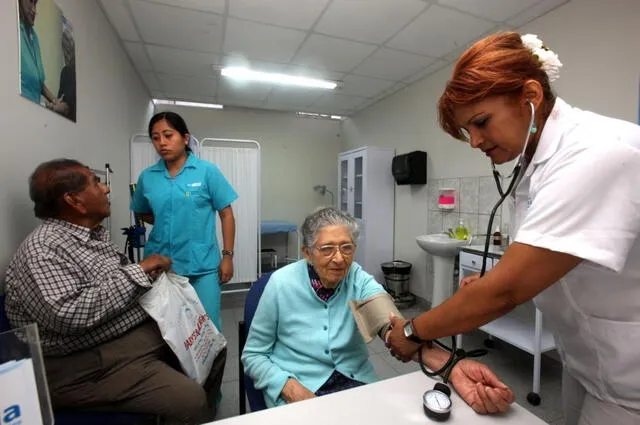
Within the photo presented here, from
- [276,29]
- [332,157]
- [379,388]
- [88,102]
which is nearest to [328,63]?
[276,29]

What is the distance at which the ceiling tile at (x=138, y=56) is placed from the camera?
2828 millimetres

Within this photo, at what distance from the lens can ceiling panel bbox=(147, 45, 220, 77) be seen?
2963mm

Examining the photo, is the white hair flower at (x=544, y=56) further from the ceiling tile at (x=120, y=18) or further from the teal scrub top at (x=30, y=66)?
the ceiling tile at (x=120, y=18)

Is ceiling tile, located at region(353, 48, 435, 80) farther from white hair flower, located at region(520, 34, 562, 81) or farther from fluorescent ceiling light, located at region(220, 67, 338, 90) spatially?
white hair flower, located at region(520, 34, 562, 81)

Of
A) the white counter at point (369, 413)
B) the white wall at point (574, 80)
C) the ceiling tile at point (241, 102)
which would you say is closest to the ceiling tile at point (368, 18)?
the white wall at point (574, 80)

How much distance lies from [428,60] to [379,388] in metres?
3.13

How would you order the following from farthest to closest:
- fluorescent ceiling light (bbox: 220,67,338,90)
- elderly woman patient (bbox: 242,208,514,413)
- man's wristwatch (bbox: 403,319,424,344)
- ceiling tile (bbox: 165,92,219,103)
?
ceiling tile (bbox: 165,92,219,103) < fluorescent ceiling light (bbox: 220,67,338,90) < elderly woman patient (bbox: 242,208,514,413) < man's wristwatch (bbox: 403,319,424,344)

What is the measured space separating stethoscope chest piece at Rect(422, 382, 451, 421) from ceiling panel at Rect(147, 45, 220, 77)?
3.22 meters

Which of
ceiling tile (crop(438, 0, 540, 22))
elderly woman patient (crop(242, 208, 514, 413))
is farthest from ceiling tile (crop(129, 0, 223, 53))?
elderly woman patient (crop(242, 208, 514, 413))

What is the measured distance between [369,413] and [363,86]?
3736 mm

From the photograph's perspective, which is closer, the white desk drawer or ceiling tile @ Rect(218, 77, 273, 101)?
the white desk drawer

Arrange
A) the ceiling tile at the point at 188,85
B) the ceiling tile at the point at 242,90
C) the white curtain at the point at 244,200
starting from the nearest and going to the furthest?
the white curtain at the point at 244,200, the ceiling tile at the point at 188,85, the ceiling tile at the point at 242,90

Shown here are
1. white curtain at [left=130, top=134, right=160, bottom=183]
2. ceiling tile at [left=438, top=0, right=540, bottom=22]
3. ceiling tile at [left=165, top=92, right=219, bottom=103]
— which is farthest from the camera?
ceiling tile at [left=165, top=92, right=219, bottom=103]

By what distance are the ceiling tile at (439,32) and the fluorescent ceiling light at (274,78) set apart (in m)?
1.15
